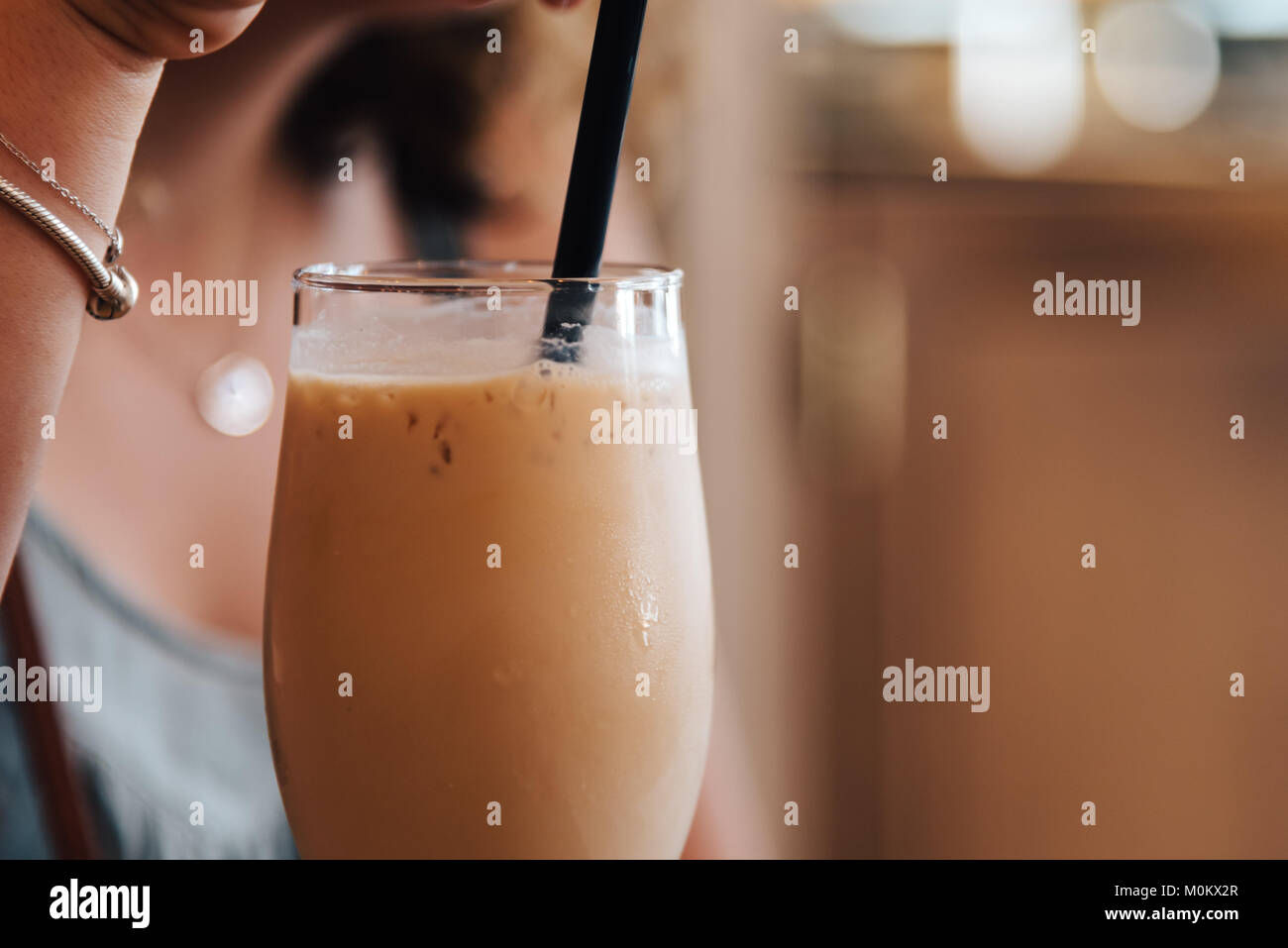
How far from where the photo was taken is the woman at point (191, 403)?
0.99 metres

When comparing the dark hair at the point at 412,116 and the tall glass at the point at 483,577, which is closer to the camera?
the tall glass at the point at 483,577

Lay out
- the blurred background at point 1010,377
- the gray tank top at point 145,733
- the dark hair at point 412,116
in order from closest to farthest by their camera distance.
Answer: the gray tank top at point 145,733
the dark hair at point 412,116
the blurred background at point 1010,377

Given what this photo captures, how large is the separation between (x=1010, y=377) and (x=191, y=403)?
1216mm

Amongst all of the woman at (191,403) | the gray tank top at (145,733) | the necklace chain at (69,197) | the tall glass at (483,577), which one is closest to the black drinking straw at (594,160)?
the tall glass at (483,577)

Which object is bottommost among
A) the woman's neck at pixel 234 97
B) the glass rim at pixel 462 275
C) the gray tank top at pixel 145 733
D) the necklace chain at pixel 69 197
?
the gray tank top at pixel 145 733

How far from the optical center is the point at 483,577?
45cm

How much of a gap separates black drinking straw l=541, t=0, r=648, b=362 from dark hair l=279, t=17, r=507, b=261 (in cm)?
76

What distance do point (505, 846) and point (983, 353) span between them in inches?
57.4

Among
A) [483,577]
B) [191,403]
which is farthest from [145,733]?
[483,577]

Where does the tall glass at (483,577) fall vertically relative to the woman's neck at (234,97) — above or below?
below

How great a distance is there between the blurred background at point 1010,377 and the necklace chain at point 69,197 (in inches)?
44.5

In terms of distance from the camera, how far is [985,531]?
1.79 meters

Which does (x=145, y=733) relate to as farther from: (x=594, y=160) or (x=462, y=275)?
(x=594, y=160)

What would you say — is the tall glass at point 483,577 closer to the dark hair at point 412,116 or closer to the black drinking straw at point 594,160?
the black drinking straw at point 594,160
